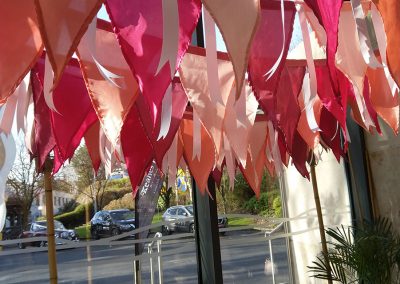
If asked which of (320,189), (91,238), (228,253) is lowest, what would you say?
(228,253)

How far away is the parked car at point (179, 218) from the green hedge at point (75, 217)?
0.56m

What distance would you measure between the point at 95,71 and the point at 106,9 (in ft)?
0.74

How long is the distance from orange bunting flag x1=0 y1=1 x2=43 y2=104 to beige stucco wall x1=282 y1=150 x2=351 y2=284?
3205 mm

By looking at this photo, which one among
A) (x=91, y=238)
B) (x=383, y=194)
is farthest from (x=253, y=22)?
(x=383, y=194)

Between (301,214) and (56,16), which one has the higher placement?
(56,16)

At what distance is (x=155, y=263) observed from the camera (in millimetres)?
3027

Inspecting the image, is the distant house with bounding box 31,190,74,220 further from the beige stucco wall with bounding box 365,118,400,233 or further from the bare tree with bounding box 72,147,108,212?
the beige stucco wall with bounding box 365,118,400,233

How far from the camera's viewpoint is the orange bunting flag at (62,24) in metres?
0.67

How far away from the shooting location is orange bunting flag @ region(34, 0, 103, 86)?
0.67 meters

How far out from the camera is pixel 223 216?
10.7 feet

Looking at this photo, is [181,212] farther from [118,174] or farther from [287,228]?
[287,228]

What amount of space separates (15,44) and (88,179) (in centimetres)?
205

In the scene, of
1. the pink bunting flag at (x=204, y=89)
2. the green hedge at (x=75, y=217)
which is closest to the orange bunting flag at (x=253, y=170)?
the pink bunting flag at (x=204, y=89)

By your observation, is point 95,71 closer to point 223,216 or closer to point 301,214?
point 223,216
